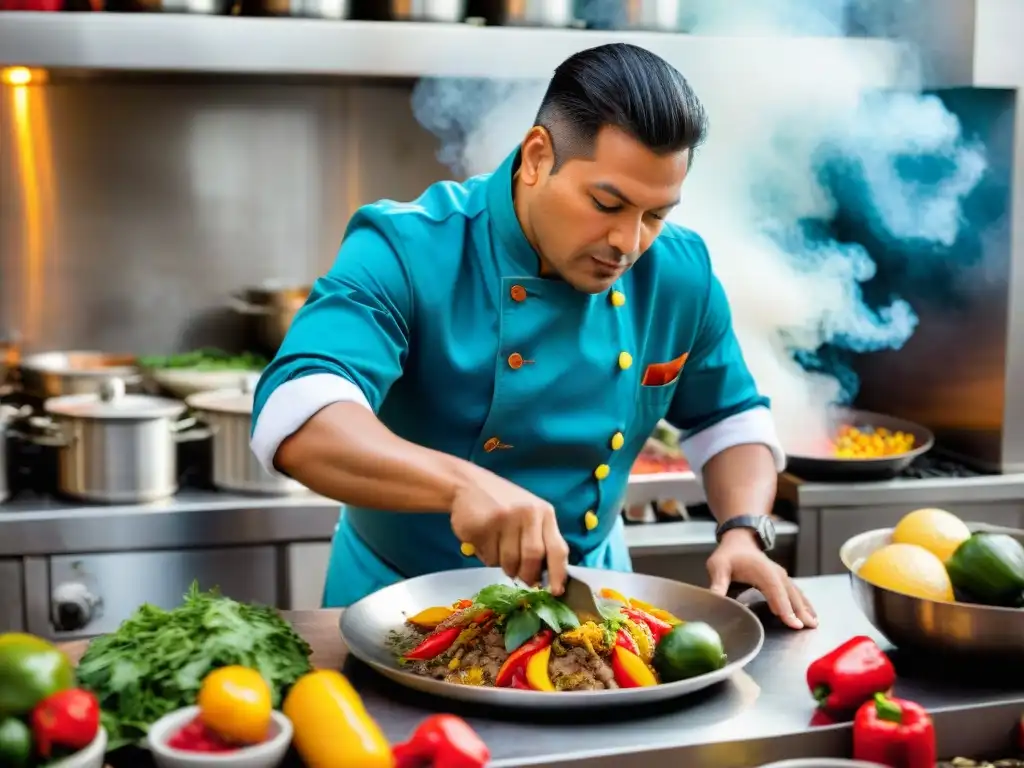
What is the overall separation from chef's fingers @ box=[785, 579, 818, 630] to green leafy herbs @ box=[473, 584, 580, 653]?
484 mm

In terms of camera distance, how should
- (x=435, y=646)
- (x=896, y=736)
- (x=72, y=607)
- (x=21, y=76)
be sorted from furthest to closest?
(x=21, y=76) → (x=72, y=607) → (x=435, y=646) → (x=896, y=736)

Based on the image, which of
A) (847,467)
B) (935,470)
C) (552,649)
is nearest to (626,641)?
(552,649)

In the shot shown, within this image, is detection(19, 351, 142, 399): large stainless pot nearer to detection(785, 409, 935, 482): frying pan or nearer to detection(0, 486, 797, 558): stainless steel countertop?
detection(0, 486, 797, 558): stainless steel countertop

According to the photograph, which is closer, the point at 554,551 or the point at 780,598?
the point at 554,551

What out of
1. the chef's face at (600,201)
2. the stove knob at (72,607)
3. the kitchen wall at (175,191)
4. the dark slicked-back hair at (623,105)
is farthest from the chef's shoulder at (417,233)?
the kitchen wall at (175,191)

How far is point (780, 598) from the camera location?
1.92 meters

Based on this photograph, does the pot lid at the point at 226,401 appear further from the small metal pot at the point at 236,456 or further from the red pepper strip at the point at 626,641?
the red pepper strip at the point at 626,641

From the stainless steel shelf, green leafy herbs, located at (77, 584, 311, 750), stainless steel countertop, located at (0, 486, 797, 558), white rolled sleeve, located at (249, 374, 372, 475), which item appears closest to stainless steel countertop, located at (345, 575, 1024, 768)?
green leafy herbs, located at (77, 584, 311, 750)

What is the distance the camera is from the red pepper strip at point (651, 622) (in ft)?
5.44

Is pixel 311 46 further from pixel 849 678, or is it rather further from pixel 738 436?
pixel 849 678

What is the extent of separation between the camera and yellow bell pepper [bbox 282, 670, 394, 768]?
1.31 meters

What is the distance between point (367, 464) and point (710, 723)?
0.55 m

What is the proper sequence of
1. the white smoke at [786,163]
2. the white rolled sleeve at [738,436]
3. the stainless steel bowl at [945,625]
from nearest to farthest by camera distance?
1. the stainless steel bowl at [945,625]
2. the white rolled sleeve at [738,436]
3. the white smoke at [786,163]

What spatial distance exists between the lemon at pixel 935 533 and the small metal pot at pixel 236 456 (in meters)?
1.78
